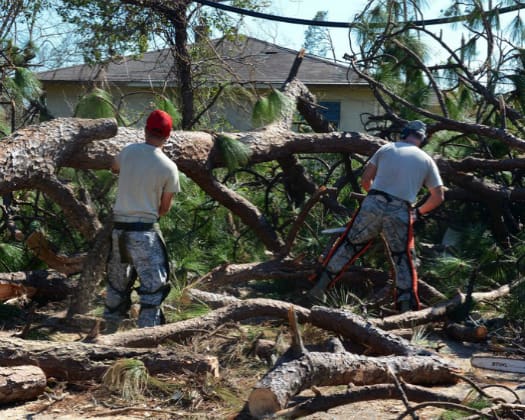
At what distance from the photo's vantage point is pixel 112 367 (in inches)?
159

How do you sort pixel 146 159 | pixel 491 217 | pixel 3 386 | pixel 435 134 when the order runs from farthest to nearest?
pixel 435 134, pixel 491 217, pixel 146 159, pixel 3 386

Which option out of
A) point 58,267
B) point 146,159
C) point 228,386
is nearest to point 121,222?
point 146,159

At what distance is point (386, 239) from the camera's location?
6.09 metres

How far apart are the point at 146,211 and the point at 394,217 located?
1.79 meters

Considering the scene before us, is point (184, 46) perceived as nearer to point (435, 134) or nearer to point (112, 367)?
point (435, 134)

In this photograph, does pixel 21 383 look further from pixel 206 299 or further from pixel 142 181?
pixel 206 299

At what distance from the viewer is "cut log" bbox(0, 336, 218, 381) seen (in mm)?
4090

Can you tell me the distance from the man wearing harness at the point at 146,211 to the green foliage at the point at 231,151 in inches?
55.0

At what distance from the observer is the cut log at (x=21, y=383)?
3.85 m

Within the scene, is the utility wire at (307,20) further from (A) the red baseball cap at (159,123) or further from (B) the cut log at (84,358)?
(B) the cut log at (84,358)

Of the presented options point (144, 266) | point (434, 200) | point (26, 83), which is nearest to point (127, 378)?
point (144, 266)

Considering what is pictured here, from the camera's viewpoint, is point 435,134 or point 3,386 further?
point 435,134

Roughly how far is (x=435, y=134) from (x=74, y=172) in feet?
11.1

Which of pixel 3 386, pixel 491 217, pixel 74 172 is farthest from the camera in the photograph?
pixel 491 217
